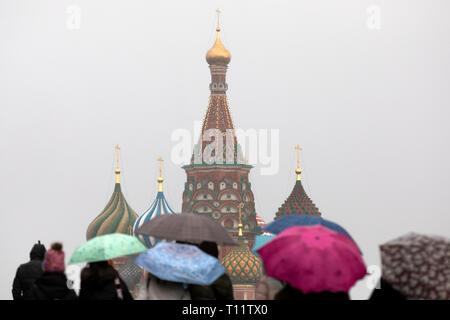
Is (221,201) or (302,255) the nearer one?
(302,255)

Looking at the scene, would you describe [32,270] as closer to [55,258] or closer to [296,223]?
[55,258]

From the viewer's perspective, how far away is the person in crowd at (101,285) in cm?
1419

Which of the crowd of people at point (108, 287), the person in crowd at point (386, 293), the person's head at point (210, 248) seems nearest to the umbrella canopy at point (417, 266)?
the person in crowd at point (386, 293)

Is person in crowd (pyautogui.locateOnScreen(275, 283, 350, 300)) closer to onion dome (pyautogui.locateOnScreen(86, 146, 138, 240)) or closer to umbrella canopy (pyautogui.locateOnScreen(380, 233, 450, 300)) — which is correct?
umbrella canopy (pyautogui.locateOnScreen(380, 233, 450, 300))

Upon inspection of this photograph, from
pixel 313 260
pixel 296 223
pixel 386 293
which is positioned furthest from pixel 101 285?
pixel 386 293

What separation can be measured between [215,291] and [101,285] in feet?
4.41

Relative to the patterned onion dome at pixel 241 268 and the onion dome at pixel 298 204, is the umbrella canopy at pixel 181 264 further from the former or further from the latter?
the onion dome at pixel 298 204

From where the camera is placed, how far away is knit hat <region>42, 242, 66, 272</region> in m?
14.1

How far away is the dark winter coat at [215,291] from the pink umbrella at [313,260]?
1171 mm

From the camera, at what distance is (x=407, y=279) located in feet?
41.4

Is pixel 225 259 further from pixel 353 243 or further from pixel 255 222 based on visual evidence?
pixel 353 243

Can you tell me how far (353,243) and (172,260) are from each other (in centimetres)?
186

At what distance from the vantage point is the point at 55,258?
14094 millimetres
